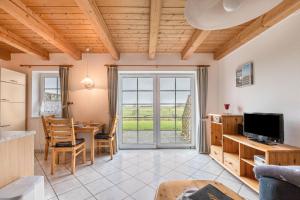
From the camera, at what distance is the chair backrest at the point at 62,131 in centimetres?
318

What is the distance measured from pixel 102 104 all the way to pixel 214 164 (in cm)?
283

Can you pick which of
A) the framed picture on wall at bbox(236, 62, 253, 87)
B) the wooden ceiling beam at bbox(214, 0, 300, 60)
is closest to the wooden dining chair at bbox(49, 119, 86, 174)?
the framed picture on wall at bbox(236, 62, 253, 87)

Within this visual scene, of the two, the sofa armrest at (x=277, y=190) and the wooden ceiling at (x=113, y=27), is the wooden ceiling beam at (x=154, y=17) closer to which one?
the wooden ceiling at (x=113, y=27)

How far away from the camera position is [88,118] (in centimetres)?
450

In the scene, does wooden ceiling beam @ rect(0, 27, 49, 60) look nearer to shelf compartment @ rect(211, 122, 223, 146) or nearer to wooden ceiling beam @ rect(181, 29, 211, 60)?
wooden ceiling beam @ rect(181, 29, 211, 60)

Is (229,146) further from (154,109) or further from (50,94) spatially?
(50,94)

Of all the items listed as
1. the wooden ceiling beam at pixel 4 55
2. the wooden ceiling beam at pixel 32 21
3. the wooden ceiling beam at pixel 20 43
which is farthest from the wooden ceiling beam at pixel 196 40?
the wooden ceiling beam at pixel 4 55

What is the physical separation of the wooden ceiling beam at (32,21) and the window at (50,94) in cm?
128

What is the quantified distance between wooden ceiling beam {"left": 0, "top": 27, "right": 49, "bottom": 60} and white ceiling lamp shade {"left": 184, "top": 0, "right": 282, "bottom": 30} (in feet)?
11.4

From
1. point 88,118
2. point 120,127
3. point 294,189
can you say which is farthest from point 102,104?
point 294,189

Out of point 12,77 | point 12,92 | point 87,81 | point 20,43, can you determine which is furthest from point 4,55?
point 87,81

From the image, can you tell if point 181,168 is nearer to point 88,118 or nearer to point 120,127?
point 120,127

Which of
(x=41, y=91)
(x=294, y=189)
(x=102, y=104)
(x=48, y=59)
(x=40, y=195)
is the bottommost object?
(x=40, y=195)

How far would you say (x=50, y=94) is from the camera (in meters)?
4.70
